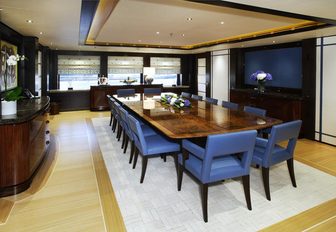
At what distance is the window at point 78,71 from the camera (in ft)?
29.1

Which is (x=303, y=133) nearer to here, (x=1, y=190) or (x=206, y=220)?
(x=206, y=220)

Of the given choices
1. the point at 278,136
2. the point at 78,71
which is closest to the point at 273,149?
the point at 278,136

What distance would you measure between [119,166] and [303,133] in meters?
4.12

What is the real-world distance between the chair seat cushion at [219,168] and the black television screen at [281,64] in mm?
4094

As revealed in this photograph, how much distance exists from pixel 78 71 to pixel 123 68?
66.5 inches

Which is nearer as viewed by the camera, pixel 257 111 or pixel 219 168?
pixel 219 168

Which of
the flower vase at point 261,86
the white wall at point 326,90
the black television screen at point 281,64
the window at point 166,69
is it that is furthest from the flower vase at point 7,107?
the window at point 166,69

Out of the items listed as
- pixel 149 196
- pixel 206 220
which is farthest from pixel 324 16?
pixel 149 196

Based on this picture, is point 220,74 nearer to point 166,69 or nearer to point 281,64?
point 281,64

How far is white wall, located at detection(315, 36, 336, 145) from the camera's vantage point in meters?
4.76

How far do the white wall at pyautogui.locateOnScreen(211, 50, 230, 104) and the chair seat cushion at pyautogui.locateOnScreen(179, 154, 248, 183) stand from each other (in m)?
5.78

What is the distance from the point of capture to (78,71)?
29.8ft

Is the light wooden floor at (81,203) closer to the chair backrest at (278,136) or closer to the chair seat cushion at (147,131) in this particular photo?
the chair backrest at (278,136)

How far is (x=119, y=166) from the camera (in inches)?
146
